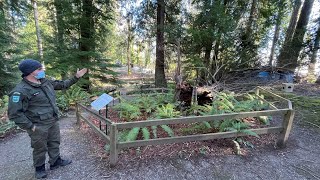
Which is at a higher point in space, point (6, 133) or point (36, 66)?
point (36, 66)

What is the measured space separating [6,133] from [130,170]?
13.8ft

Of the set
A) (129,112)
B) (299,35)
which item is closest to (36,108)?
(129,112)

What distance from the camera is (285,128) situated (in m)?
4.34

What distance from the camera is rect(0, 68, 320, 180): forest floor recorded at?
11.6 ft

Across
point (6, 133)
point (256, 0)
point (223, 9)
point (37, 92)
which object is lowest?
point (6, 133)

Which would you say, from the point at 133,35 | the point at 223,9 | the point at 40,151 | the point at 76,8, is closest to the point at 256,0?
the point at 223,9

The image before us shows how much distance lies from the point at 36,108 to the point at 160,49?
27.8 feet

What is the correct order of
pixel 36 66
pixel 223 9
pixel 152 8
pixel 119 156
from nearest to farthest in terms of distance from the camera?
pixel 36 66 < pixel 119 156 < pixel 223 9 < pixel 152 8

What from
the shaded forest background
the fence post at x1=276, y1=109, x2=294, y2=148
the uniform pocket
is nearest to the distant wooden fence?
the fence post at x1=276, y1=109, x2=294, y2=148

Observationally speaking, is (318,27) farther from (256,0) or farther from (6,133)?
(6,133)

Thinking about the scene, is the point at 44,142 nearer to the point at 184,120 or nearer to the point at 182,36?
the point at 184,120

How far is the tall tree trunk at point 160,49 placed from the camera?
10.6m

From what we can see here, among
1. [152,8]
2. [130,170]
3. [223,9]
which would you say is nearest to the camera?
[130,170]

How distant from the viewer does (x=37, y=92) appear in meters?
3.14
